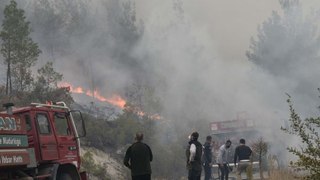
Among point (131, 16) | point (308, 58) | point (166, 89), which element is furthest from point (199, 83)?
point (131, 16)

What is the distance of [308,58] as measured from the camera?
39.1 meters

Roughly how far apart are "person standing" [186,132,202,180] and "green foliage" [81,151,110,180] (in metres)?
7.97

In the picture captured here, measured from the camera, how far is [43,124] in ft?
34.6

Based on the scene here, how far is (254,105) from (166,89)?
907cm

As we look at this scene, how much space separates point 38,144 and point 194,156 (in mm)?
3758

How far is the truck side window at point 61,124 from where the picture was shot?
36.3 ft

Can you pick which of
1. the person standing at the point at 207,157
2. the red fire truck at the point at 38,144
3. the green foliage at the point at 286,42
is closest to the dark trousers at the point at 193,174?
the red fire truck at the point at 38,144

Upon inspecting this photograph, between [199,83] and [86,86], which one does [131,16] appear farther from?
[199,83]

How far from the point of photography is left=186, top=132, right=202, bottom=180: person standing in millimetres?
11617

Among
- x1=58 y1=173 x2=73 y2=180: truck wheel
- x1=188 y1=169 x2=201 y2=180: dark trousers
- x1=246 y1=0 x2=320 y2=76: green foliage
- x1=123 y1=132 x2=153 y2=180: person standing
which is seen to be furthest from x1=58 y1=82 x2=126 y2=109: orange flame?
x1=123 y1=132 x2=153 y2=180: person standing

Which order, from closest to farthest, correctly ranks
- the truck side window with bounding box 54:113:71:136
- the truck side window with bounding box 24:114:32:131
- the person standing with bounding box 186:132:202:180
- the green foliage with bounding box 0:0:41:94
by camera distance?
the truck side window with bounding box 24:114:32:131 < the truck side window with bounding box 54:113:71:136 < the person standing with bounding box 186:132:202:180 < the green foliage with bounding box 0:0:41:94

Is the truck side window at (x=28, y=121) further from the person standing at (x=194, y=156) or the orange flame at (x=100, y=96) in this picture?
the orange flame at (x=100, y=96)

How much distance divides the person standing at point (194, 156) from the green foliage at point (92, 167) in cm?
797

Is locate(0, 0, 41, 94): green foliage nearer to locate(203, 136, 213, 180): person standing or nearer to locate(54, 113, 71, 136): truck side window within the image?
locate(203, 136, 213, 180): person standing
